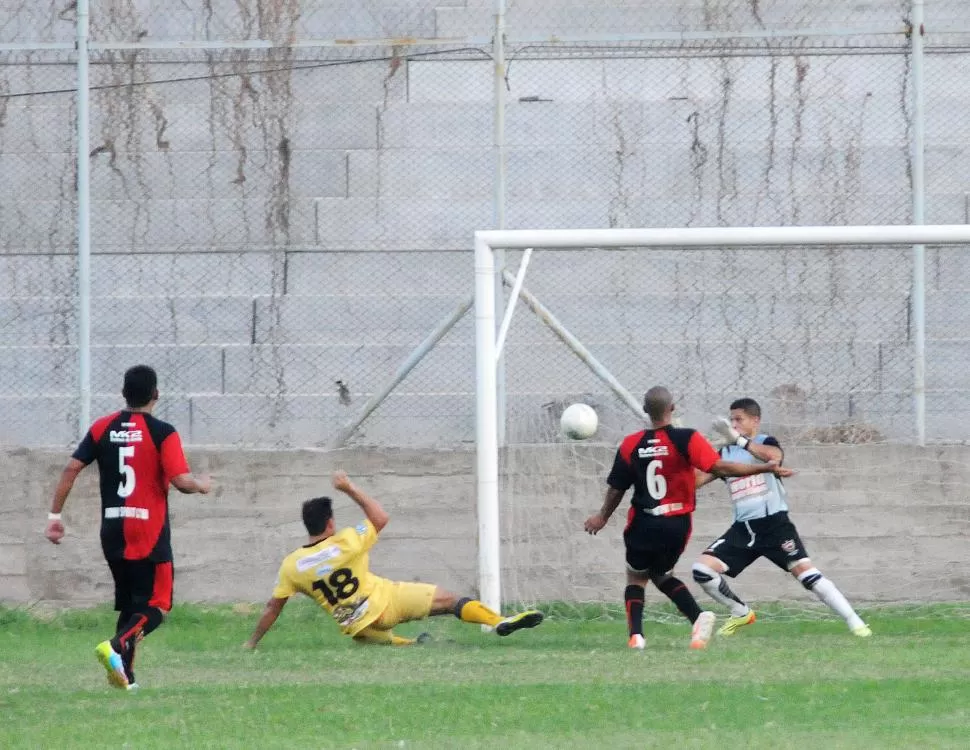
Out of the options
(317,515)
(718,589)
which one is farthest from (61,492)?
(718,589)

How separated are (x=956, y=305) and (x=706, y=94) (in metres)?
2.78

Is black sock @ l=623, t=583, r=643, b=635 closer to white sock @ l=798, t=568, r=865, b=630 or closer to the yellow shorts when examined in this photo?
the yellow shorts

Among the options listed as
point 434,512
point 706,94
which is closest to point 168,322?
point 434,512

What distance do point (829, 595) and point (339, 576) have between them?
3.24m

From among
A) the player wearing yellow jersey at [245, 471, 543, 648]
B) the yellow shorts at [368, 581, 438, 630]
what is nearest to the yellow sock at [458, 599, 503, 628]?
the player wearing yellow jersey at [245, 471, 543, 648]

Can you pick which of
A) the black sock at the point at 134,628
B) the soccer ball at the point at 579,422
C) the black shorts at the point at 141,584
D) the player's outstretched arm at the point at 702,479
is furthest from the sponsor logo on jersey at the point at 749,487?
the black sock at the point at 134,628

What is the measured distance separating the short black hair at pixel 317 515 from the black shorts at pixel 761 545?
266cm

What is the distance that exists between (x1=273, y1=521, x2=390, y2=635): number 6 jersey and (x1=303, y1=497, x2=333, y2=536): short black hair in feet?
0.34

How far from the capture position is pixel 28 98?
45.5 ft

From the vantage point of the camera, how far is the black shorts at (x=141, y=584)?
8406 millimetres

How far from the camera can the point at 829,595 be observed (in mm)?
10508

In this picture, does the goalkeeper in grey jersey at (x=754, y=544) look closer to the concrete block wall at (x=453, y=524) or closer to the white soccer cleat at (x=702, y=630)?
the white soccer cleat at (x=702, y=630)

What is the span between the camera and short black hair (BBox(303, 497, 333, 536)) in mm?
9742

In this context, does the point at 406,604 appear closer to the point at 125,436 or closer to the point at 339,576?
the point at 339,576
